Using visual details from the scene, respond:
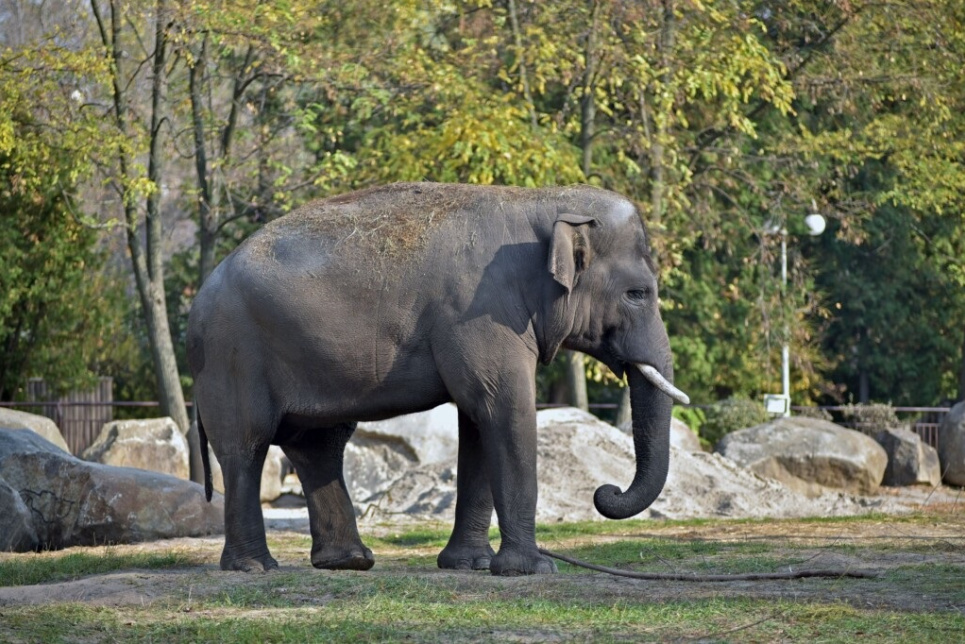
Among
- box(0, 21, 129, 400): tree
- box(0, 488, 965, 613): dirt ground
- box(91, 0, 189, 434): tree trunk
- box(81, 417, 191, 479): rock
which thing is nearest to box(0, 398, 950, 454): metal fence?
box(0, 21, 129, 400): tree

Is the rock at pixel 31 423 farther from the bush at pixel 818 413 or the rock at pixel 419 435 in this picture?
the bush at pixel 818 413

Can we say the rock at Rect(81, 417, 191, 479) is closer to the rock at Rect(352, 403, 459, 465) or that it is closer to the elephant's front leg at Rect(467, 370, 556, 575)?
the rock at Rect(352, 403, 459, 465)

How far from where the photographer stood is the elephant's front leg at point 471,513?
10.9m

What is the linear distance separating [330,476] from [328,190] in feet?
35.5

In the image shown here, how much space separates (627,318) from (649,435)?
0.77 metres

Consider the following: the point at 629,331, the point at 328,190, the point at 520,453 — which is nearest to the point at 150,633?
the point at 520,453

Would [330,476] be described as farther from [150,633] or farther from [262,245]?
[150,633]

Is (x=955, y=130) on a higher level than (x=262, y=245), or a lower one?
higher

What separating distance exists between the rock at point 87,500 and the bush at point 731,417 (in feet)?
40.9

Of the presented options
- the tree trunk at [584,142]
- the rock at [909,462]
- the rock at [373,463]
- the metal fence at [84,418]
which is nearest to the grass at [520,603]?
the rock at [373,463]

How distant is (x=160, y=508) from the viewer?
14516mm

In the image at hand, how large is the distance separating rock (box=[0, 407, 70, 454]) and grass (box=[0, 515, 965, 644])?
20.0 feet

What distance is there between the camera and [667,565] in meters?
11.0

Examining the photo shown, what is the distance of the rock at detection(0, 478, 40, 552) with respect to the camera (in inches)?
518
